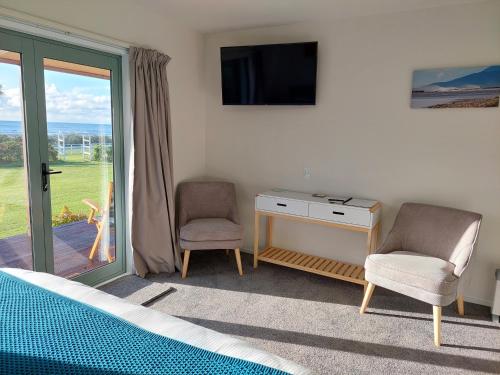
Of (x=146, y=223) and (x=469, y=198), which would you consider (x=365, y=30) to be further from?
(x=146, y=223)

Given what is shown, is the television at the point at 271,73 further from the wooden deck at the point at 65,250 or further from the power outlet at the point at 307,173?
the wooden deck at the point at 65,250

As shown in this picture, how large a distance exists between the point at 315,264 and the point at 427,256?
1.03 m

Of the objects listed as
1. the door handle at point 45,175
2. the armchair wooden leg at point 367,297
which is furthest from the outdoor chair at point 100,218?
the armchair wooden leg at point 367,297

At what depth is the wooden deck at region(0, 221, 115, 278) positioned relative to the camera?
253 cm

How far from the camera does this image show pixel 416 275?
2422mm

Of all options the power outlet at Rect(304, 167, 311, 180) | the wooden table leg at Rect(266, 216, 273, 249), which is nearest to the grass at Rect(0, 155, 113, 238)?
the wooden table leg at Rect(266, 216, 273, 249)

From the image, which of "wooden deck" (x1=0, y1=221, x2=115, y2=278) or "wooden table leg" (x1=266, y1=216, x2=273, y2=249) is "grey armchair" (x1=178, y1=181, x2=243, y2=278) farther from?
"wooden deck" (x1=0, y1=221, x2=115, y2=278)

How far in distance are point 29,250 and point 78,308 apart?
5.34ft

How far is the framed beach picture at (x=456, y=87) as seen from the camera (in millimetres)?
2766

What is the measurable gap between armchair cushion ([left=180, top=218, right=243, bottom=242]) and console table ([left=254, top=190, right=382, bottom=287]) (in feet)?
1.03

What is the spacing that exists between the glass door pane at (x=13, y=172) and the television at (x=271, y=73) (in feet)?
6.16

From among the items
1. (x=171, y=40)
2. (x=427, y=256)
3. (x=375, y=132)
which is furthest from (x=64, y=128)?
(x=427, y=256)

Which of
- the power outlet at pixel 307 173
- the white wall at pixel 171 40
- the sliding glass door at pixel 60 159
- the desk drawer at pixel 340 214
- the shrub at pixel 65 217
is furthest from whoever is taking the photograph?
the power outlet at pixel 307 173

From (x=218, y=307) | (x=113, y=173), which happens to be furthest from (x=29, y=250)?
(x=218, y=307)
